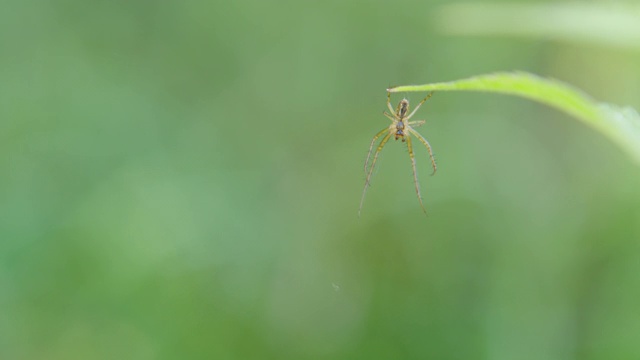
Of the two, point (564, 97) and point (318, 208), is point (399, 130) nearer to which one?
point (564, 97)

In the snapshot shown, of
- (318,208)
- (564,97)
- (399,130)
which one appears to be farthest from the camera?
(318,208)

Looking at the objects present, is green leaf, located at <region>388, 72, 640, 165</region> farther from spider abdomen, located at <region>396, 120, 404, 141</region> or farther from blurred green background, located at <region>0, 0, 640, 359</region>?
blurred green background, located at <region>0, 0, 640, 359</region>

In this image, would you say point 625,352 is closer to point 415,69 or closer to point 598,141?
point 598,141

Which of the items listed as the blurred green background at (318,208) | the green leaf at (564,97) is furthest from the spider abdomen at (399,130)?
the green leaf at (564,97)

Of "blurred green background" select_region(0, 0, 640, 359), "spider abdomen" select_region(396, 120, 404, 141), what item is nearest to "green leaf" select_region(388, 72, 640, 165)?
"spider abdomen" select_region(396, 120, 404, 141)

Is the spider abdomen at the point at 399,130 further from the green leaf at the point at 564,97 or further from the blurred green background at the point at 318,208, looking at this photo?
the green leaf at the point at 564,97

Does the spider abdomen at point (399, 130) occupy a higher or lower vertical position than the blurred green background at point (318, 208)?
lower

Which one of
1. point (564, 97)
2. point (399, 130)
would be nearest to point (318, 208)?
point (399, 130)

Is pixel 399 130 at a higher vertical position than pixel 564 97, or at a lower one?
higher
